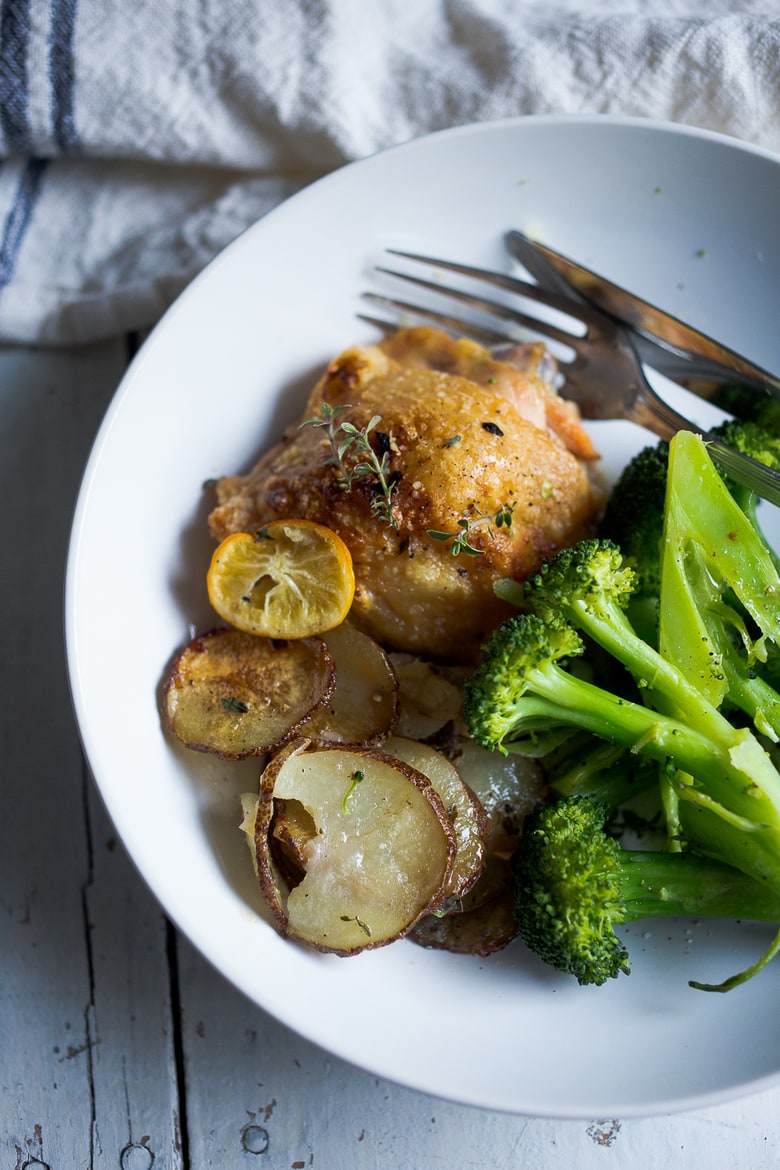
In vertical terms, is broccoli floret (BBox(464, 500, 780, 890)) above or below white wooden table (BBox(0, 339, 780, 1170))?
above

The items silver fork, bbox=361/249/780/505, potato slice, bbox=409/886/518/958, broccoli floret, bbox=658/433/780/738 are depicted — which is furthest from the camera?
silver fork, bbox=361/249/780/505

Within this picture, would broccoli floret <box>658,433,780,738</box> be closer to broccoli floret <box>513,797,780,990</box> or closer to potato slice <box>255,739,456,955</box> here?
broccoli floret <box>513,797,780,990</box>

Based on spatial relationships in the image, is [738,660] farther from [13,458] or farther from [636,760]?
[13,458]

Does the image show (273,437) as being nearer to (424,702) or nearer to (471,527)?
→ (471,527)

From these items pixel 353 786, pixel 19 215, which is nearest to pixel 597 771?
pixel 353 786

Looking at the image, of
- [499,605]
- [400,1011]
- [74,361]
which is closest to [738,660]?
[499,605]

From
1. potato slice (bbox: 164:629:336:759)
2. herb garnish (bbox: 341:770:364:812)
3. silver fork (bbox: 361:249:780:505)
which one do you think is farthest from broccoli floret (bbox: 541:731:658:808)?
silver fork (bbox: 361:249:780:505)
